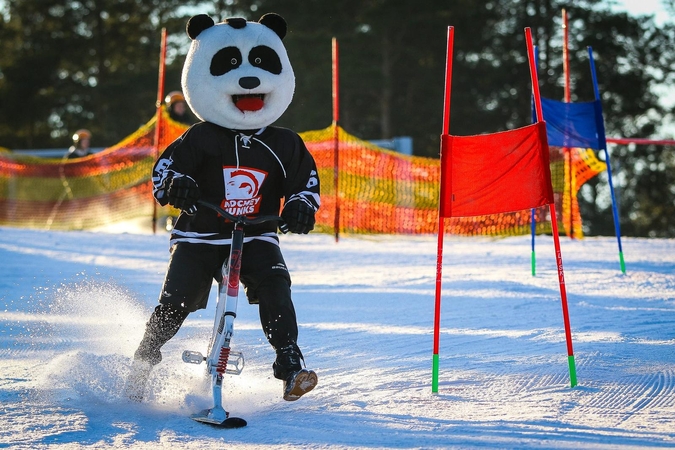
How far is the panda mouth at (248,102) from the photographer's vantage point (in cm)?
478

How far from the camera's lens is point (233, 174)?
470 cm

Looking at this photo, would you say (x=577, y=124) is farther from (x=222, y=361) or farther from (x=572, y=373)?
(x=222, y=361)

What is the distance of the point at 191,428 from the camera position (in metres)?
4.22

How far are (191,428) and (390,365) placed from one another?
161cm

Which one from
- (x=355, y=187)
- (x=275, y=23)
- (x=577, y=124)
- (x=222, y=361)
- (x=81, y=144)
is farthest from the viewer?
(x=81, y=144)

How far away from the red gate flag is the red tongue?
96 centimetres

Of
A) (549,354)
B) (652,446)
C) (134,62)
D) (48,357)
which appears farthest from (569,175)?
(134,62)

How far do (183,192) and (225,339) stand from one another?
2.30ft

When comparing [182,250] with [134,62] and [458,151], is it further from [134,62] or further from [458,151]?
[134,62]

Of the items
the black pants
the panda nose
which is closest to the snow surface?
the black pants

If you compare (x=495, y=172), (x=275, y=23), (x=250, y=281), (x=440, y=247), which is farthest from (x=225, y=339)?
(x=275, y=23)

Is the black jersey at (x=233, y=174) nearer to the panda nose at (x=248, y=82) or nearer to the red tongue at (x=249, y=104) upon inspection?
the red tongue at (x=249, y=104)

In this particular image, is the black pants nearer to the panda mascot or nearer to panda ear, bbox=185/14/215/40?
the panda mascot

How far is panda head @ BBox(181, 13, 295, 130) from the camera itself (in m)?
4.80
